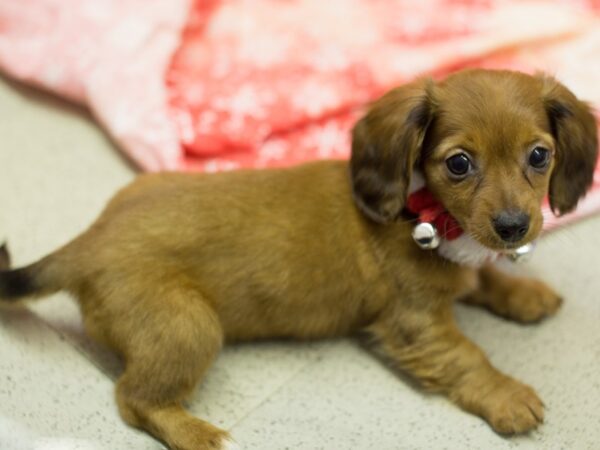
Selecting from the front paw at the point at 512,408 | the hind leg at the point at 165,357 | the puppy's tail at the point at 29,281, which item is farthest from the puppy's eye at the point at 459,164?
A: the puppy's tail at the point at 29,281

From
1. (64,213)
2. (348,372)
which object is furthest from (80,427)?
(64,213)

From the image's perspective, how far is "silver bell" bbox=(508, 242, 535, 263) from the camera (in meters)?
2.02

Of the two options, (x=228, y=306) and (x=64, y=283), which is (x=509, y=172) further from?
(x=64, y=283)

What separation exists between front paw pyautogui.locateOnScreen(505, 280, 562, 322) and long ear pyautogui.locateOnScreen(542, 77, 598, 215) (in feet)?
1.19

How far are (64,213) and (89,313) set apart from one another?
2.48 ft

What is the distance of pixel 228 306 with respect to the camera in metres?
2.10

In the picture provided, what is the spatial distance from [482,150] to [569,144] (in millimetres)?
278

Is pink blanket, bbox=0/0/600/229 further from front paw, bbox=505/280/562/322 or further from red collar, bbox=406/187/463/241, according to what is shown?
red collar, bbox=406/187/463/241

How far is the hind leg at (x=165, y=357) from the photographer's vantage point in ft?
6.47

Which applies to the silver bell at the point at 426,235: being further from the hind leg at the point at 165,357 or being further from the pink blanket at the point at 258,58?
the pink blanket at the point at 258,58

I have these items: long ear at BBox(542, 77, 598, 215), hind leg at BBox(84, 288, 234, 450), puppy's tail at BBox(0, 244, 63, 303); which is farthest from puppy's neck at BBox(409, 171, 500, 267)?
puppy's tail at BBox(0, 244, 63, 303)

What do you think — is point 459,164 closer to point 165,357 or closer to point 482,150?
point 482,150

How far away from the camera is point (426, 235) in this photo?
6.61 feet

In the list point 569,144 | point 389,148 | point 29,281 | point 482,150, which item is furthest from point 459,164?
point 29,281
